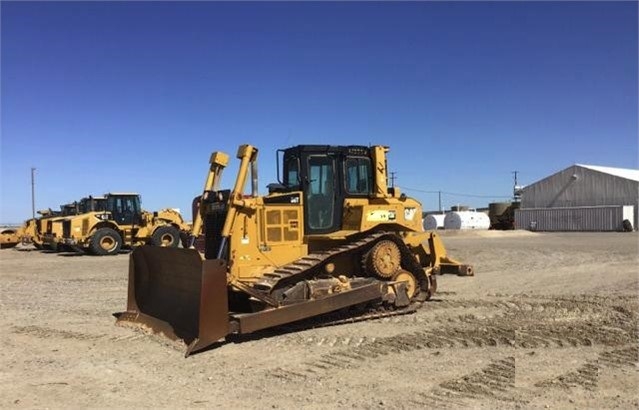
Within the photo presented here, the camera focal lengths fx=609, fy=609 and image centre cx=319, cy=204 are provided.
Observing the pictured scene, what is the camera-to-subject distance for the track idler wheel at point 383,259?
1002cm

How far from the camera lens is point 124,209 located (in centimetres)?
2712

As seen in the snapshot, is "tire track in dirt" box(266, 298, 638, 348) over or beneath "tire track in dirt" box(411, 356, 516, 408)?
over

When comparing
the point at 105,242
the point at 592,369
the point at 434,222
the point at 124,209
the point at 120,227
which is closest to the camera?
the point at 592,369

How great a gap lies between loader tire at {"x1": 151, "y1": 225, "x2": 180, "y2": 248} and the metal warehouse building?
38.9 meters

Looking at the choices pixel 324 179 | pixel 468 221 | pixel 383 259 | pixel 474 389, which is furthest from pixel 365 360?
pixel 468 221

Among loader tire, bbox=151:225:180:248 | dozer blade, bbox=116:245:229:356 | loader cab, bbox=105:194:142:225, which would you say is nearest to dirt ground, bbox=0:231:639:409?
dozer blade, bbox=116:245:229:356

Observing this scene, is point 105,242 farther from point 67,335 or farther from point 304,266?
point 304,266

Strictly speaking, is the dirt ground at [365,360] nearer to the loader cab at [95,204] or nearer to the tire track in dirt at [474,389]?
the tire track in dirt at [474,389]

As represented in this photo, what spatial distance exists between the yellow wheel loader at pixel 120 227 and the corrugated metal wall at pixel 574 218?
3856 cm

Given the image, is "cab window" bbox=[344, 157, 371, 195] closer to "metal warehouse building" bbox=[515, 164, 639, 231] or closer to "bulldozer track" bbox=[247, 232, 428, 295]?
"bulldozer track" bbox=[247, 232, 428, 295]

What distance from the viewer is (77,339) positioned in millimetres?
8453

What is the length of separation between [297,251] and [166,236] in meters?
17.5

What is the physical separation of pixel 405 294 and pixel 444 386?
4.18 meters

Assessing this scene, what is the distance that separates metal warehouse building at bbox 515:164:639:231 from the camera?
170 feet
